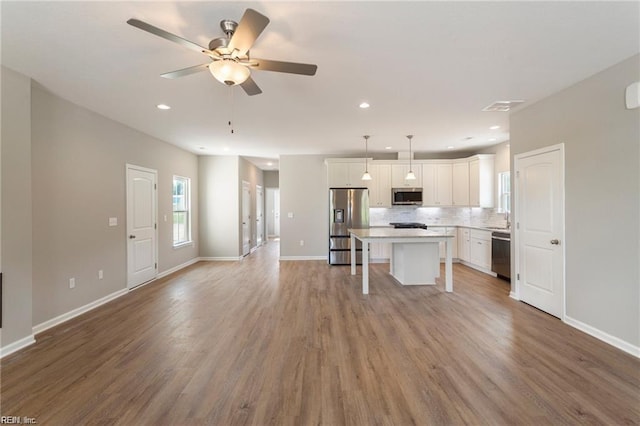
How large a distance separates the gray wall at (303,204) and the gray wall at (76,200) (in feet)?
10.4

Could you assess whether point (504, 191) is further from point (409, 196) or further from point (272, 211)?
point (272, 211)

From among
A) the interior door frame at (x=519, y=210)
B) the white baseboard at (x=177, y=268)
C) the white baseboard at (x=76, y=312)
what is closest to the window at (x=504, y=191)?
the interior door frame at (x=519, y=210)

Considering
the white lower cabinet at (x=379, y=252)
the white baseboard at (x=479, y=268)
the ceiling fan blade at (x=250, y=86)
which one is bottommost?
the white baseboard at (x=479, y=268)

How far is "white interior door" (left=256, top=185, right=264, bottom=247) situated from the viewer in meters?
9.59

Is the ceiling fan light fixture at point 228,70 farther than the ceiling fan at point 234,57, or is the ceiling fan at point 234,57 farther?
the ceiling fan light fixture at point 228,70

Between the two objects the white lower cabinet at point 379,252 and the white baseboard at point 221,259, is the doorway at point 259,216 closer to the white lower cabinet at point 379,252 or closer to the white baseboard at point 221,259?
the white baseboard at point 221,259

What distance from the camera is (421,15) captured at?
6.22ft

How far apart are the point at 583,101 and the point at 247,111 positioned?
3.95m

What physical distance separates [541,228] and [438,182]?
3.30 m

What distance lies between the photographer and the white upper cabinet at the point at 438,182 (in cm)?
664

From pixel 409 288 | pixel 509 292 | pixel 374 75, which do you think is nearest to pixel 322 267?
pixel 409 288

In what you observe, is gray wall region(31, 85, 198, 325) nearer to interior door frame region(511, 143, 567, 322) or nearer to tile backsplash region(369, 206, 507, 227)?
tile backsplash region(369, 206, 507, 227)

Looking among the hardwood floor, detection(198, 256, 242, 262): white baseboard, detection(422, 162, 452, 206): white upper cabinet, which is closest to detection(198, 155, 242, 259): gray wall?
detection(198, 256, 242, 262): white baseboard

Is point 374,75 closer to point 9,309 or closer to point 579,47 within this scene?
point 579,47
